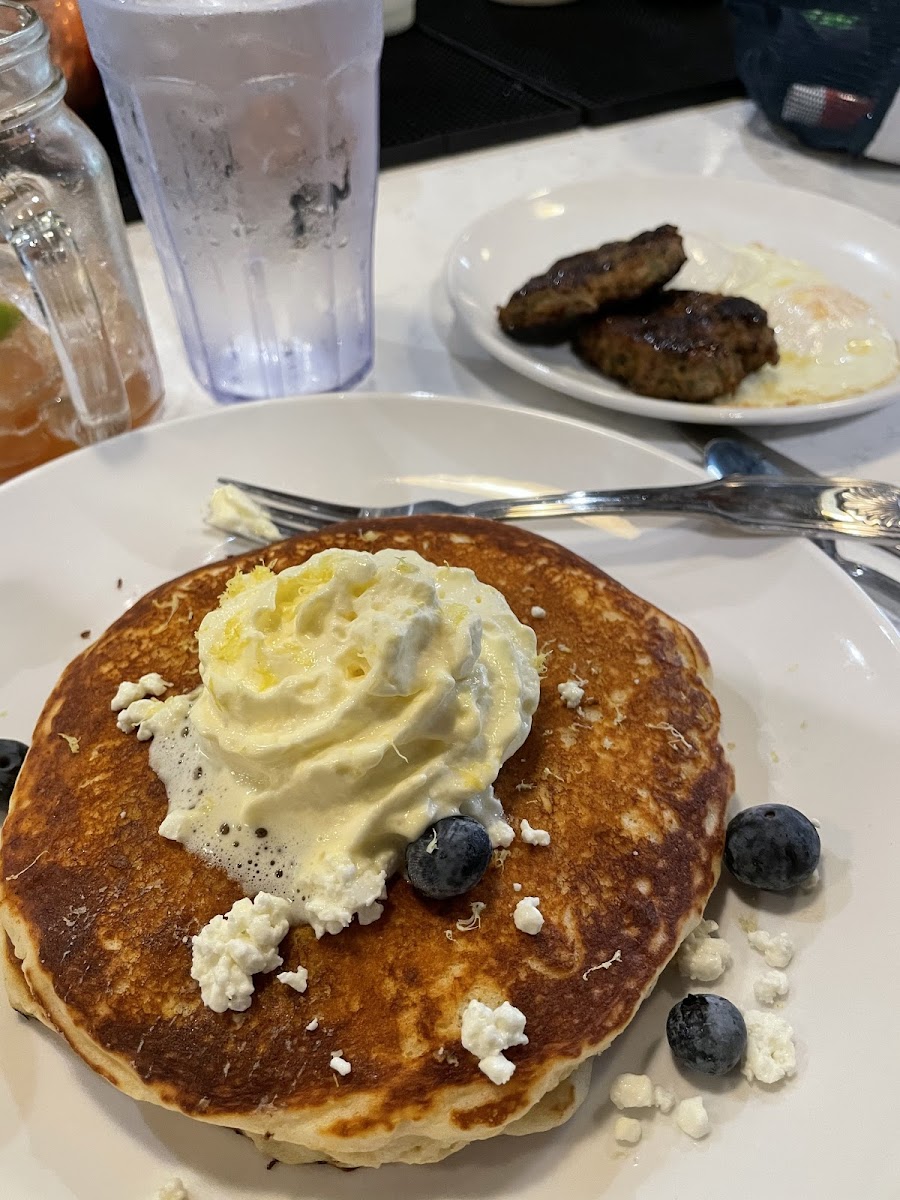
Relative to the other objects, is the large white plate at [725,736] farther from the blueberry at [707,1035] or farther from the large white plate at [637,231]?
the large white plate at [637,231]

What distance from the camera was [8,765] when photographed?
1.23 meters

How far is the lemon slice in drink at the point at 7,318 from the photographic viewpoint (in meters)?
1.65

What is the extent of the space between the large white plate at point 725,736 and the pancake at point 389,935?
57 mm

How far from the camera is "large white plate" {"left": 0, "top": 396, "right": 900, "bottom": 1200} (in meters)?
0.93

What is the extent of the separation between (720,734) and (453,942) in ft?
1.72

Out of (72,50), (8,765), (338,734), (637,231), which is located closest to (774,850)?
(338,734)

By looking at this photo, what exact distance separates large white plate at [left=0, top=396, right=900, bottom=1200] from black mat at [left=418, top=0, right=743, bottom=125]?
7.37 ft

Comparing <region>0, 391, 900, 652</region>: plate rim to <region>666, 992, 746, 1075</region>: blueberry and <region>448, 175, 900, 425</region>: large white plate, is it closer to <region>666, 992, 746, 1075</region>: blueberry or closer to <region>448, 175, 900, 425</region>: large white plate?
<region>448, 175, 900, 425</region>: large white plate

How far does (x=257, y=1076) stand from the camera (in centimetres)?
93

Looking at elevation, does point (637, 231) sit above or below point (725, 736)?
above

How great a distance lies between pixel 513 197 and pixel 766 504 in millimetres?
1814

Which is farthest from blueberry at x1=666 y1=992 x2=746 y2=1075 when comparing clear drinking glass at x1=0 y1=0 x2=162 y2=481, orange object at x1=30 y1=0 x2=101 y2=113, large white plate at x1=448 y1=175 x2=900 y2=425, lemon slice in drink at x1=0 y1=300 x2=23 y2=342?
orange object at x1=30 y1=0 x2=101 y2=113

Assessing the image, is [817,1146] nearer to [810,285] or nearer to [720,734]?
[720,734]

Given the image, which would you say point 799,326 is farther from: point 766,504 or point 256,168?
point 256,168
